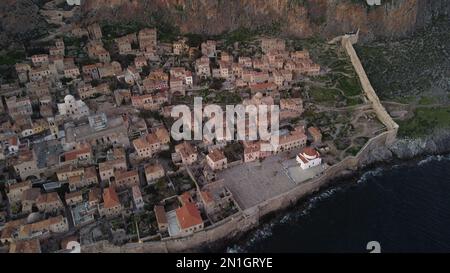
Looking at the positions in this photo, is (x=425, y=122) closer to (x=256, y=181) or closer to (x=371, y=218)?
(x=371, y=218)

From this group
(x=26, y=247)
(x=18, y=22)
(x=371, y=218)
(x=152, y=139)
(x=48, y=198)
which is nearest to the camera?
(x=26, y=247)

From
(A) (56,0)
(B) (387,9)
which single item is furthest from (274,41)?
(A) (56,0)

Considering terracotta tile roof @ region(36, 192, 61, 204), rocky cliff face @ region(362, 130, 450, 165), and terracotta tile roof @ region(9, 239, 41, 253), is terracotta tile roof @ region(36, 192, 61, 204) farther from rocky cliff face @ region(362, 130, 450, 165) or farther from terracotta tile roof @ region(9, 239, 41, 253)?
rocky cliff face @ region(362, 130, 450, 165)

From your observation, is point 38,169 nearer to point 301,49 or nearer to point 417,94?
point 301,49

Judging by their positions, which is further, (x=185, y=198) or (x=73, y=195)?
(x=73, y=195)

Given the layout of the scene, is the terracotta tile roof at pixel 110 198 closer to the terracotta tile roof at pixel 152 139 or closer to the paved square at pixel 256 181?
the terracotta tile roof at pixel 152 139

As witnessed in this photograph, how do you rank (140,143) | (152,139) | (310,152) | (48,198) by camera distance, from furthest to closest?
1. (152,139)
2. (140,143)
3. (310,152)
4. (48,198)

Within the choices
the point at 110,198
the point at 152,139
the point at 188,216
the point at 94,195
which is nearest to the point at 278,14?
the point at 152,139

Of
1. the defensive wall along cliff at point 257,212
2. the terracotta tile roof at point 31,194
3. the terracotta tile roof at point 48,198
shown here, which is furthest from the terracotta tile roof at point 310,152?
the terracotta tile roof at point 31,194
